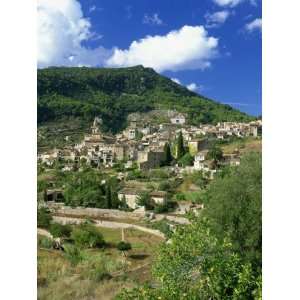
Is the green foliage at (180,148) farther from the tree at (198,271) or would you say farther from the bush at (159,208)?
the tree at (198,271)

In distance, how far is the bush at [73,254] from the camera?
17.0 feet

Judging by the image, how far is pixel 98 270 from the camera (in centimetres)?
482

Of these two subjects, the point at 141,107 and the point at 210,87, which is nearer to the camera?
the point at 210,87

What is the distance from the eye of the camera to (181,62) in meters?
3.16

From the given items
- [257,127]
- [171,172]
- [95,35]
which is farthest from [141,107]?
[95,35]

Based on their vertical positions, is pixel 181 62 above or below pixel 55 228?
above

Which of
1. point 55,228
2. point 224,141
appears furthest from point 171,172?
point 55,228

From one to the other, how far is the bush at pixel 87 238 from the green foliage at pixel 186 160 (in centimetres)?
192
